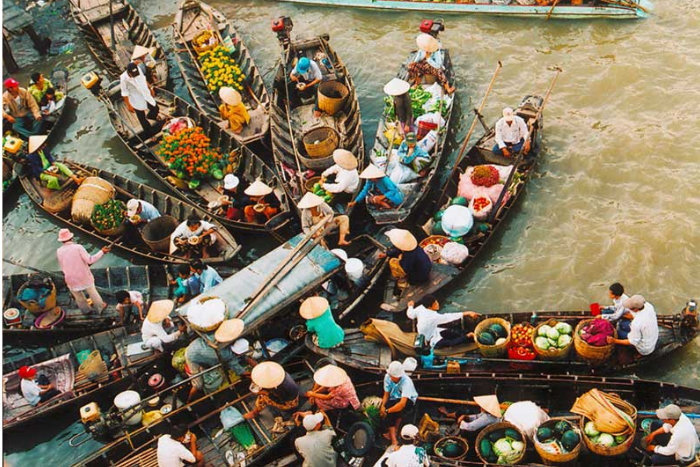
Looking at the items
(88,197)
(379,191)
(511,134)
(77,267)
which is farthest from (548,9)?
(77,267)

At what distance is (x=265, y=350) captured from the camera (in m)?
11.0

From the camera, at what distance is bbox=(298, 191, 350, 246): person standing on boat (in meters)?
12.0

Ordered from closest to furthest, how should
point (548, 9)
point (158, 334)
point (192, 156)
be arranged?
1. point (158, 334)
2. point (192, 156)
3. point (548, 9)

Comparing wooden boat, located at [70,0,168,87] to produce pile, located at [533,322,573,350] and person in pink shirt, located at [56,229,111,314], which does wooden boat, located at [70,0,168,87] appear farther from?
produce pile, located at [533,322,573,350]

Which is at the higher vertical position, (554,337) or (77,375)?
(554,337)

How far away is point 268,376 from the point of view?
933cm

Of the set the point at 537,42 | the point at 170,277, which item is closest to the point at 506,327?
the point at 170,277

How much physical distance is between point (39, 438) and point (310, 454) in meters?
5.96

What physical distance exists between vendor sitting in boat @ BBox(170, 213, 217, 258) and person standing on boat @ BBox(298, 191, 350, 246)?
7.06 ft

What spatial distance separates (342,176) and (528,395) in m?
5.75

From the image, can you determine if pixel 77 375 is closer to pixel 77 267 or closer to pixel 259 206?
pixel 77 267

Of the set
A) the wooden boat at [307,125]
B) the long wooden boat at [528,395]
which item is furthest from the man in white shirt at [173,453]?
the wooden boat at [307,125]

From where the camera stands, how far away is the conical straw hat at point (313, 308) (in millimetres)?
10048

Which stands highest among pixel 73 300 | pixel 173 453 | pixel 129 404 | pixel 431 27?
pixel 431 27
